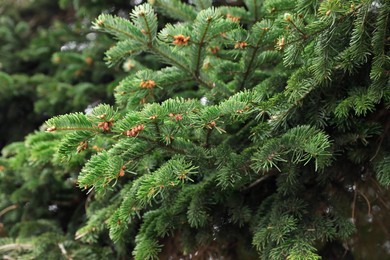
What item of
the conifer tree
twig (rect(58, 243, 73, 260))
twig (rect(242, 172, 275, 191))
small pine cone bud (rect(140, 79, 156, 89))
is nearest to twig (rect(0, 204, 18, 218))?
twig (rect(58, 243, 73, 260))

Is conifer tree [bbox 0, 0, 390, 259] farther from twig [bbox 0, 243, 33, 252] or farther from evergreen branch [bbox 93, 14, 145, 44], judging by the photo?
twig [bbox 0, 243, 33, 252]

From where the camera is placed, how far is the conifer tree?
1234 millimetres

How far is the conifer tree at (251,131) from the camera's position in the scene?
123 centimetres

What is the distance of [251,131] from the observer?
1381 millimetres

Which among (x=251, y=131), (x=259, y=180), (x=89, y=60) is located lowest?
(x=259, y=180)

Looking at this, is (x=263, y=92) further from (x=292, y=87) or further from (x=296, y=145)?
(x=296, y=145)

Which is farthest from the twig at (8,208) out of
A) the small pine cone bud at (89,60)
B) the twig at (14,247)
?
the small pine cone bud at (89,60)

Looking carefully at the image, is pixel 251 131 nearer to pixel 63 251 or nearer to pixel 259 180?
pixel 259 180

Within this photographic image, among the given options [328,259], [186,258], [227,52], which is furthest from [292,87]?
[186,258]

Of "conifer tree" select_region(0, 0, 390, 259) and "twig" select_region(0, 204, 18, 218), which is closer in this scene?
"conifer tree" select_region(0, 0, 390, 259)

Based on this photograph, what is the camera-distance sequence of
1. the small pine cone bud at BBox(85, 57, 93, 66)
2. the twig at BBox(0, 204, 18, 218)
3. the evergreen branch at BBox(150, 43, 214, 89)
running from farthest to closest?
the small pine cone bud at BBox(85, 57, 93, 66) < the twig at BBox(0, 204, 18, 218) < the evergreen branch at BBox(150, 43, 214, 89)

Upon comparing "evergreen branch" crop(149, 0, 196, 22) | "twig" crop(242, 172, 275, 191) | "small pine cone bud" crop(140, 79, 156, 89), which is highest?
"evergreen branch" crop(149, 0, 196, 22)

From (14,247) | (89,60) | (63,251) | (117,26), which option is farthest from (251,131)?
(89,60)

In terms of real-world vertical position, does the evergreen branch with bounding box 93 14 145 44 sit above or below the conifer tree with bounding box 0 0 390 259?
above
